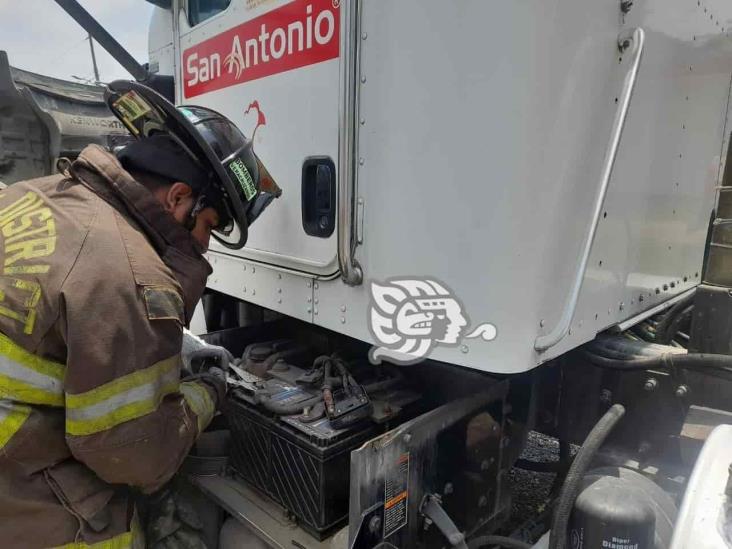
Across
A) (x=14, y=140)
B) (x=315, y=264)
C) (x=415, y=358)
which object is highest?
(x=14, y=140)

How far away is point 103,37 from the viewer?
2818mm

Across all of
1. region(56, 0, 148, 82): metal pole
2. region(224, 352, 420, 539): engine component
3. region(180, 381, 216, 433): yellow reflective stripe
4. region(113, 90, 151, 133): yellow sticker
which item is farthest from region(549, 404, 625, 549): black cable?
region(56, 0, 148, 82): metal pole

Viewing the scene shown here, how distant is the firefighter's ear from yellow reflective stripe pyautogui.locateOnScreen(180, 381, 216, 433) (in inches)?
20.7

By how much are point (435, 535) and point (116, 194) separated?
1445 mm

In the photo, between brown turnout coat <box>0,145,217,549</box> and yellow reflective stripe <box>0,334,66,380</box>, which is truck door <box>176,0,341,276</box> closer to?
brown turnout coat <box>0,145,217,549</box>

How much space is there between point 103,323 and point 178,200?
0.50 m

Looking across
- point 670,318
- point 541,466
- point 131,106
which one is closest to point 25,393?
point 131,106

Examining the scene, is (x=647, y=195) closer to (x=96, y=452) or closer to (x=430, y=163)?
(x=430, y=163)

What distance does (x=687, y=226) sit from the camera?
2.43m

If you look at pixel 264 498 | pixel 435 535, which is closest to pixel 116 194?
pixel 264 498

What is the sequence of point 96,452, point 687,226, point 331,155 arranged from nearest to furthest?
point 96,452 → point 331,155 → point 687,226

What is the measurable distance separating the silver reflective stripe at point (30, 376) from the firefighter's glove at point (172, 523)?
0.75 m

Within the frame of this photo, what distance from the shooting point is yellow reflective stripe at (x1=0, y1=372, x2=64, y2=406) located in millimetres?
1353

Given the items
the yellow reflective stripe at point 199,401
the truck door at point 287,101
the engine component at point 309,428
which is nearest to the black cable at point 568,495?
the engine component at point 309,428
